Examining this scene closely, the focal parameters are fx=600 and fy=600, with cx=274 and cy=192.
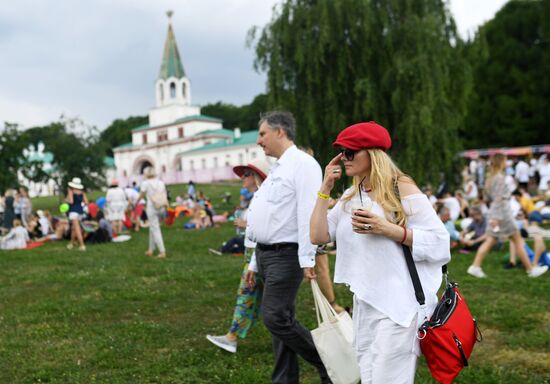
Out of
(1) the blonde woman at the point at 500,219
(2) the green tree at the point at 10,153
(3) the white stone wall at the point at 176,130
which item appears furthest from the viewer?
(3) the white stone wall at the point at 176,130

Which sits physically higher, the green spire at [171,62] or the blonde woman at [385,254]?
the green spire at [171,62]

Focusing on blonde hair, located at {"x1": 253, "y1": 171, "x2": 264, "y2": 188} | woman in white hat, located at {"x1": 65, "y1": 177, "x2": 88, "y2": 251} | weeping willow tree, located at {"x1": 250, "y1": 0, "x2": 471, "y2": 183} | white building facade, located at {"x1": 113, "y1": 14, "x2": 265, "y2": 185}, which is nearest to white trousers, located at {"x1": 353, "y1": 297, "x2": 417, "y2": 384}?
blonde hair, located at {"x1": 253, "y1": 171, "x2": 264, "y2": 188}

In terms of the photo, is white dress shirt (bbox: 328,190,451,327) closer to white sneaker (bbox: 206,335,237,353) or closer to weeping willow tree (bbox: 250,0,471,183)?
white sneaker (bbox: 206,335,237,353)

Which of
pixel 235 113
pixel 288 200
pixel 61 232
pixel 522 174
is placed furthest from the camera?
pixel 235 113

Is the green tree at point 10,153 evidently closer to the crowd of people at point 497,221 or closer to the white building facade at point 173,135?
the crowd of people at point 497,221

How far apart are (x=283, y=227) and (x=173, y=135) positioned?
98.7 metres

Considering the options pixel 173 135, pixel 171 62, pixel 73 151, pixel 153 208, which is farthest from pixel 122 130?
pixel 153 208

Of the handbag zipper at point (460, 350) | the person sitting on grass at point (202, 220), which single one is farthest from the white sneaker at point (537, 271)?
the person sitting on grass at point (202, 220)

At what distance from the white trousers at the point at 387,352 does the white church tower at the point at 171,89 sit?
101203mm

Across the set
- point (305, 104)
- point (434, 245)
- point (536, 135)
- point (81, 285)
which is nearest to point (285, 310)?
point (434, 245)

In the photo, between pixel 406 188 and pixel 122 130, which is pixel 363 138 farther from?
pixel 122 130

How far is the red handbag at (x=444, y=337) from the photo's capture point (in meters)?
3.01

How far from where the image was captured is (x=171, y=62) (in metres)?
101

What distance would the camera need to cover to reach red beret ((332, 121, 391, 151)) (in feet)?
10.3
